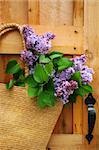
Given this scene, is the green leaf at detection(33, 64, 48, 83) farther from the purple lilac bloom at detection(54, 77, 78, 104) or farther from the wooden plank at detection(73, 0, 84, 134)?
the wooden plank at detection(73, 0, 84, 134)

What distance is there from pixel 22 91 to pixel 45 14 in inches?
16.4

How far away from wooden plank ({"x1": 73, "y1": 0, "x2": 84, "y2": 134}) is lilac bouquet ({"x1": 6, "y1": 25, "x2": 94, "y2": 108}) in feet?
0.32

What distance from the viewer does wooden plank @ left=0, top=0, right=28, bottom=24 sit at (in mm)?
1689

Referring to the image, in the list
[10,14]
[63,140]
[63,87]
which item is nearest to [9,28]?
[10,14]

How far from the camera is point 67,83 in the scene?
1.50 metres

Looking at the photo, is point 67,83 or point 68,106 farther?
point 68,106

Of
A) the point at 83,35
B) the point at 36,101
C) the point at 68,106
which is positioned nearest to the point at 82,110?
the point at 68,106

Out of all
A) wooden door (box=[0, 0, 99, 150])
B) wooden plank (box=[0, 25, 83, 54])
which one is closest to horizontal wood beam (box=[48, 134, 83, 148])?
wooden door (box=[0, 0, 99, 150])

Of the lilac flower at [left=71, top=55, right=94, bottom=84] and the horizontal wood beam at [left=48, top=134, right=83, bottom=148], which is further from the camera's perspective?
the horizontal wood beam at [left=48, top=134, right=83, bottom=148]

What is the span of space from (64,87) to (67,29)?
1.12 feet

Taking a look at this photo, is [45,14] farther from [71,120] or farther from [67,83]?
[71,120]

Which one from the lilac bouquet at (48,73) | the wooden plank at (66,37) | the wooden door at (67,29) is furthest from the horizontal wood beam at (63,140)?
Answer: the wooden plank at (66,37)

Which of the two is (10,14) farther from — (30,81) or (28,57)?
(30,81)

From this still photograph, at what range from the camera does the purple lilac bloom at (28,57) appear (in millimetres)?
1553
